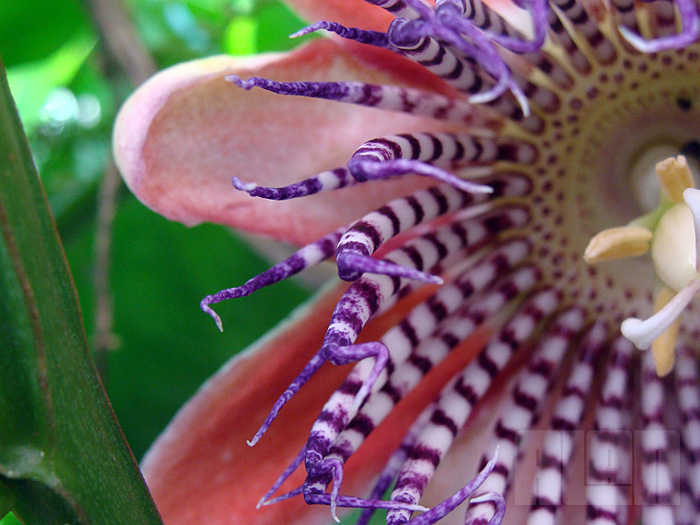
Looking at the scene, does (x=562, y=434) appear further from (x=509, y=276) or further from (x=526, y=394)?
(x=509, y=276)

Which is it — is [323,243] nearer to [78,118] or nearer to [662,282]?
[662,282]

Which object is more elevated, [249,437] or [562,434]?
[249,437]

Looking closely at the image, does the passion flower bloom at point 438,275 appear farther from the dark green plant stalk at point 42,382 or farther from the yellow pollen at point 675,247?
the dark green plant stalk at point 42,382

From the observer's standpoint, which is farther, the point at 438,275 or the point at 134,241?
the point at 134,241

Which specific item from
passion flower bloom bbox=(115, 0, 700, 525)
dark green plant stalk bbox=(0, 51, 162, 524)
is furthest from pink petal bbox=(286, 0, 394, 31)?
dark green plant stalk bbox=(0, 51, 162, 524)

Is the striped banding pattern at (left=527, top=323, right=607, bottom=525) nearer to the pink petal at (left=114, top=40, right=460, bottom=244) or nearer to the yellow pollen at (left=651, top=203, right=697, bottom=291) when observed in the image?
the yellow pollen at (left=651, top=203, right=697, bottom=291)

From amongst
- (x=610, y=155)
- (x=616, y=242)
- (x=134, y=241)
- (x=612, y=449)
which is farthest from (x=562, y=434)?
(x=134, y=241)
